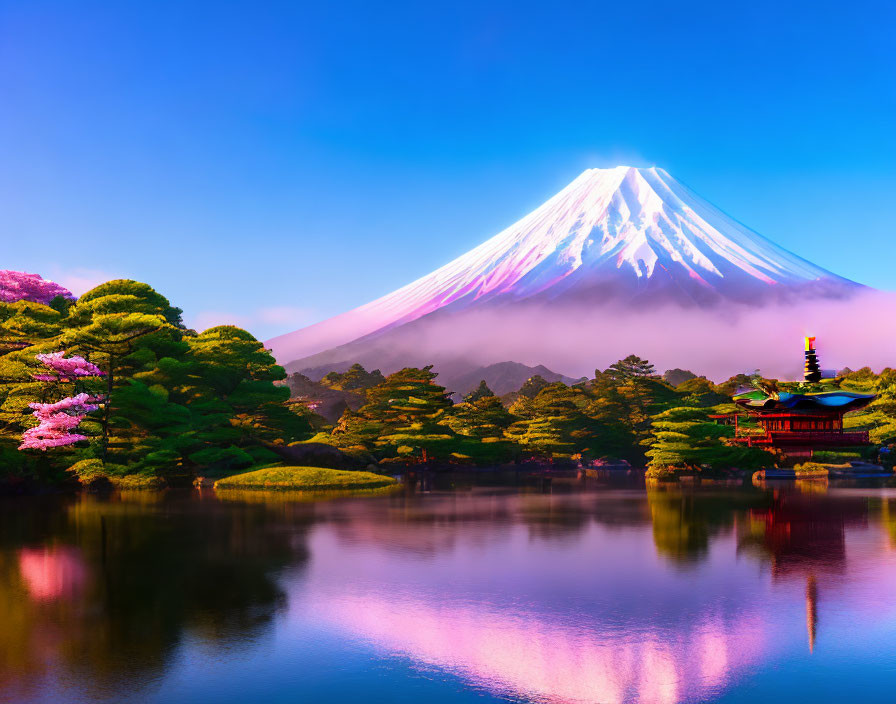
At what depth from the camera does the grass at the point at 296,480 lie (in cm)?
2902

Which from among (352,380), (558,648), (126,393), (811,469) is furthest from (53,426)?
(352,380)

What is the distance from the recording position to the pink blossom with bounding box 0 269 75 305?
123ft

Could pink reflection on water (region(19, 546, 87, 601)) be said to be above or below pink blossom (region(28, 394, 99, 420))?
below

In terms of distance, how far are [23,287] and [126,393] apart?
14213 millimetres

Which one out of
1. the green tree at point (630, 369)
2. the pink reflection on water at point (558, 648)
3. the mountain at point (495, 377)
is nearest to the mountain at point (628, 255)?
the mountain at point (495, 377)

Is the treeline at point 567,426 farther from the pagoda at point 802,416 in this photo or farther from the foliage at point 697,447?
the pagoda at point 802,416

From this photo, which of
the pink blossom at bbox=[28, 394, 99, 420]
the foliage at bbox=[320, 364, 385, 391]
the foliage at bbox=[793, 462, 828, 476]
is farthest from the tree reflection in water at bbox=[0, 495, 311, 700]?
the foliage at bbox=[320, 364, 385, 391]

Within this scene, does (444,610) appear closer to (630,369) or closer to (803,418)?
(803,418)

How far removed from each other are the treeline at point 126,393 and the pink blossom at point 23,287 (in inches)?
191

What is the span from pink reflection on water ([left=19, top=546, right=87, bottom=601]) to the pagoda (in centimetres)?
2327

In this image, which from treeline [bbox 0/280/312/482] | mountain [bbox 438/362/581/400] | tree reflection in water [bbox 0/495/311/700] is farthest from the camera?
mountain [bbox 438/362/581/400]

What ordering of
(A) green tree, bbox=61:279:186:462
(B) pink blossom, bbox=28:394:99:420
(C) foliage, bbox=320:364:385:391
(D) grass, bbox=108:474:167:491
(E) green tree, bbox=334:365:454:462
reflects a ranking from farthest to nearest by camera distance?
1. (C) foliage, bbox=320:364:385:391
2. (E) green tree, bbox=334:365:454:462
3. (A) green tree, bbox=61:279:186:462
4. (D) grass, bbox=108:474:167:491
5. (B) pink blossom, bbox=28:394:99:420

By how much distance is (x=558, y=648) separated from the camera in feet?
28.1

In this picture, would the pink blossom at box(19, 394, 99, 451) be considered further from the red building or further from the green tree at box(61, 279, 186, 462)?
the red building
